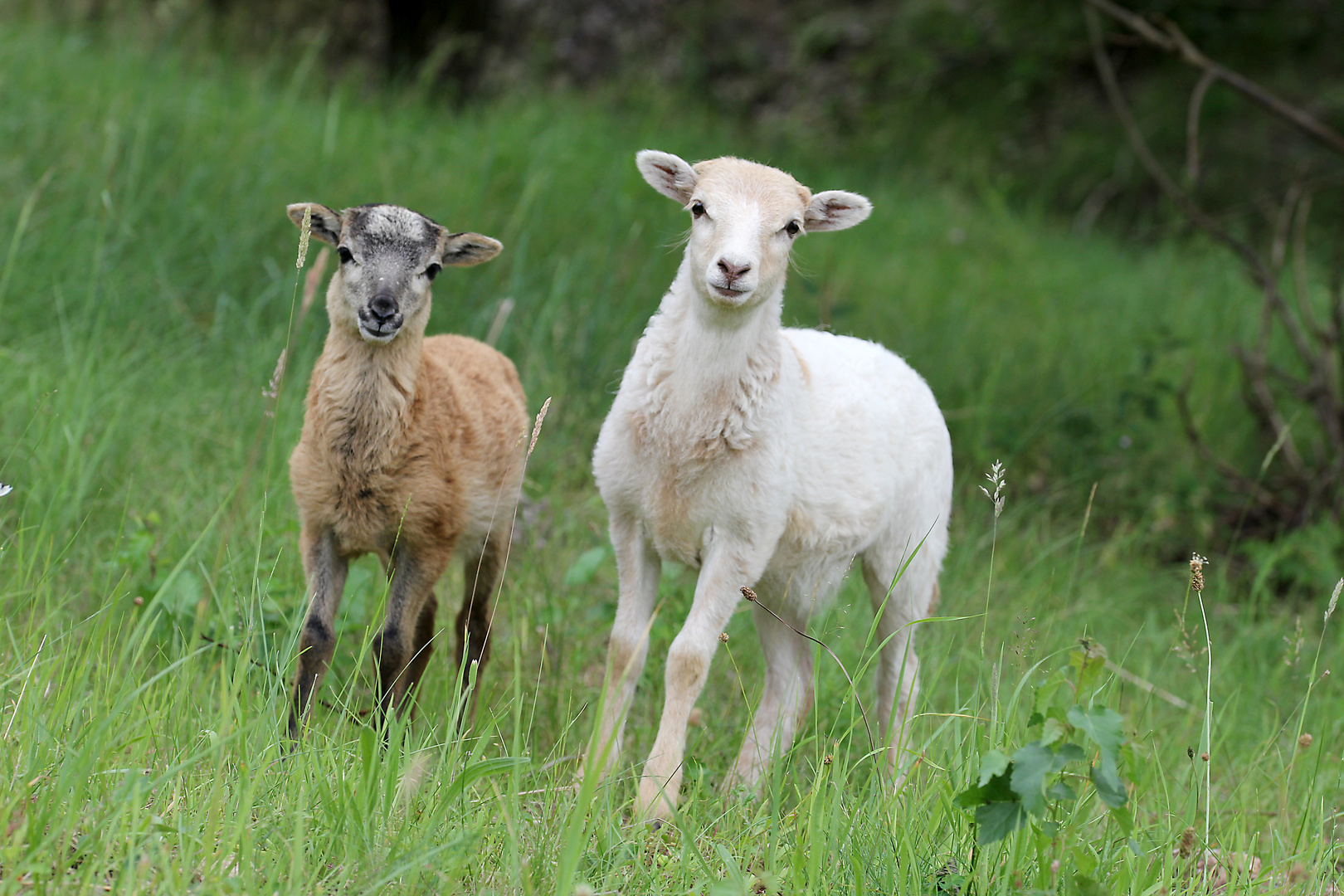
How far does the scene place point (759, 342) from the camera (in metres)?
3.67

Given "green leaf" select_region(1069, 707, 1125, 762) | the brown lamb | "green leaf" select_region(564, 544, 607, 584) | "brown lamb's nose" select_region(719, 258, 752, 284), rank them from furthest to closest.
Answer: "green leaf" select_region(564, 544, 607, 584) < the brown lamb < "brown lamb's nose" select_region(719, 258, 752, 284) < "green leaf" select_region(1069, 707, 1125, 762)

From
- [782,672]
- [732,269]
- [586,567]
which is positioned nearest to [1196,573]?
[732,269]

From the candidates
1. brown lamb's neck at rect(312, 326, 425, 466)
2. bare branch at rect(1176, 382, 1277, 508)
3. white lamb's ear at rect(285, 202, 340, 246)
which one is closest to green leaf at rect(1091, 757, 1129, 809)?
brown lamb's neck at rect(312, 326, 425, 466)

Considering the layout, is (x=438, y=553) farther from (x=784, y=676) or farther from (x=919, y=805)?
(x=919, y=805)

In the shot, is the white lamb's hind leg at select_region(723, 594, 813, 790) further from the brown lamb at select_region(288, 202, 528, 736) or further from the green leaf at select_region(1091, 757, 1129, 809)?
the green leaf at select_region(1091, 757, 1129, 809)

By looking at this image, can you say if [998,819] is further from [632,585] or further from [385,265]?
[385,265]

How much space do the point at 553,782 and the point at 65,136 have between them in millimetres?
5425

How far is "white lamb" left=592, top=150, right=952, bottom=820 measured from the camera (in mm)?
3514

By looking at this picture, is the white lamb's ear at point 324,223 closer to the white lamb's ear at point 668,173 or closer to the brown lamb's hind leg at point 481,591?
the white lamb's ear at point 668,173

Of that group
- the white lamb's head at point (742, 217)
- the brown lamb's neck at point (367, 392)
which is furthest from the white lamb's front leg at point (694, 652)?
the brown lamb's neck at point (367, 392)

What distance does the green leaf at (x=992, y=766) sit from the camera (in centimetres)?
234

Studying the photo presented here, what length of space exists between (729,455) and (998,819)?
1515 millimetres

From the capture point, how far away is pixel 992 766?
2.35 meters

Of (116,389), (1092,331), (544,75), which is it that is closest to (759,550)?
(116,389)
